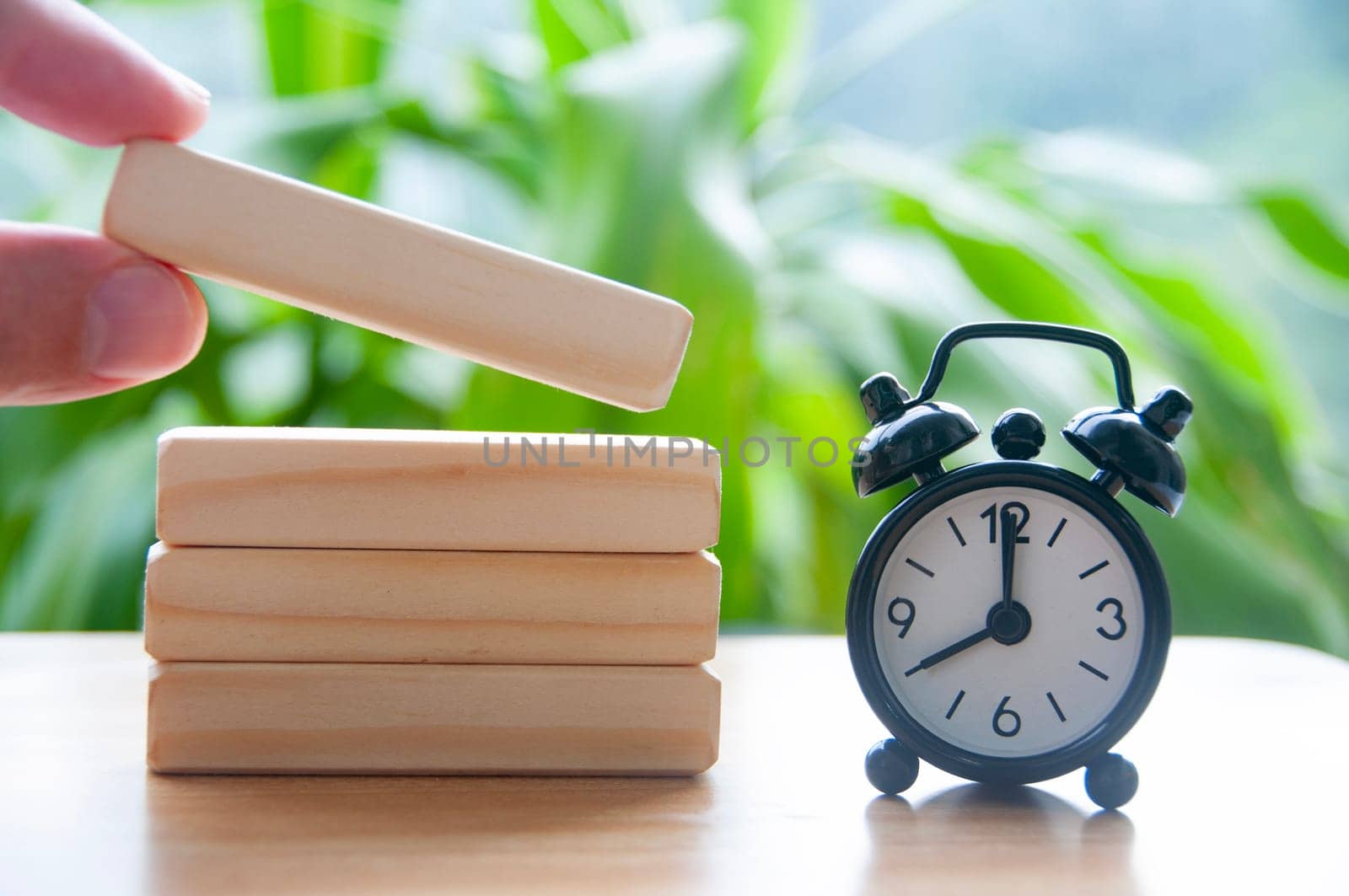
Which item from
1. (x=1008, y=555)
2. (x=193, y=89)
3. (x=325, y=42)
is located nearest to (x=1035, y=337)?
(x=1008, y=555)

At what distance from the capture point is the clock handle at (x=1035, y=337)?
56 centimetres

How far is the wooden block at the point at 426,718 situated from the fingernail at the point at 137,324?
0.55 feet

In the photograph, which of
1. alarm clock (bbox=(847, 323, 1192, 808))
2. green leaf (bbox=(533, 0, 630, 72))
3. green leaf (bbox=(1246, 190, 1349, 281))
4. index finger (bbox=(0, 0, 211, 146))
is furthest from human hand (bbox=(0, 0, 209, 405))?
green leaf (bbox=(1246, 190, 1349, 281))

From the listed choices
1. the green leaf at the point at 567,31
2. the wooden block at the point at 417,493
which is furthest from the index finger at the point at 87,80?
the green leaf at the point at 567,31

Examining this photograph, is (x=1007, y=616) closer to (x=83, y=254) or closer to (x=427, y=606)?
(x=427, y=606)

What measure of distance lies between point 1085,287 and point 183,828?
3.16ft

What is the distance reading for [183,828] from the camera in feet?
1.61

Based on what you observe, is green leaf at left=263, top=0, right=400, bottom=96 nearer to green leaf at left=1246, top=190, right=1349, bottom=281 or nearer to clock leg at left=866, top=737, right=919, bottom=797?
green leaf at left=1246, top=190, right=1349, bottom=281

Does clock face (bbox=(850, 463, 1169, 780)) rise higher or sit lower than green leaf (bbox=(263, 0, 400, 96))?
lower

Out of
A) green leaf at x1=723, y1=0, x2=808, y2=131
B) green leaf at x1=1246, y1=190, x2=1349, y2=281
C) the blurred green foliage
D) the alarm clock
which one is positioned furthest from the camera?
green leaf at x1=723, y1=0, x2=808, y2=131

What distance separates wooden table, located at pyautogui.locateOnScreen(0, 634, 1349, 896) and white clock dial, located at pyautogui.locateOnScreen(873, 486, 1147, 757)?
42 mm

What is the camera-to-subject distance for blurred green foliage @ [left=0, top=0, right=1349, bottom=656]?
1047mm

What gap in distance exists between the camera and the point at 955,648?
56 cm

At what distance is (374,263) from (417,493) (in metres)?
0.12
